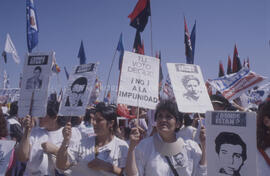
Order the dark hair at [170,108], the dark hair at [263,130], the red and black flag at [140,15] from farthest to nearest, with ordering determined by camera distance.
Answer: the red and black flag at [140,15]
the dark hair at [170,108]
the dark hair at [263,130]

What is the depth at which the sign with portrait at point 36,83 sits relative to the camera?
2.99 m

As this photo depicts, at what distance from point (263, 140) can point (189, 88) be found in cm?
106

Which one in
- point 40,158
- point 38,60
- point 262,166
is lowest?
point 40,158

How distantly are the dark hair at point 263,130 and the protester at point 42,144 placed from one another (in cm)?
194

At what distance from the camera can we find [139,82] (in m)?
3.20

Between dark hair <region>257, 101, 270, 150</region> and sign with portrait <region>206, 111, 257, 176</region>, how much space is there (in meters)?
0.31

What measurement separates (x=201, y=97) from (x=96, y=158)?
1.47m

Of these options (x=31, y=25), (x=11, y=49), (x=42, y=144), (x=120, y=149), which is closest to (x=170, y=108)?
(x=120, y=149)

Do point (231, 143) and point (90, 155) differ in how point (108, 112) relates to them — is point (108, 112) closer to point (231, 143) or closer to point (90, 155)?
point (90, 155)

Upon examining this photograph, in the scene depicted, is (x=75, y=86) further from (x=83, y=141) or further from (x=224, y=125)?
(x=224, y=125)

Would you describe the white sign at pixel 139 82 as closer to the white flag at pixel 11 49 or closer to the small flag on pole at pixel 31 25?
the small flag on pole at pixel 31 25

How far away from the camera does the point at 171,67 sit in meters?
3.07

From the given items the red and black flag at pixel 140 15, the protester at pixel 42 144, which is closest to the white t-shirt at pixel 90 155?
the protester at pixel 42 144

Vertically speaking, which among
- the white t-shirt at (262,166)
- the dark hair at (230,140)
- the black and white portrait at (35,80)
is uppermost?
the black and white portrait at (35,80)
